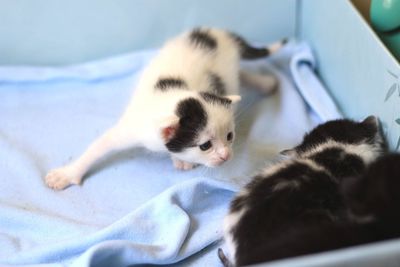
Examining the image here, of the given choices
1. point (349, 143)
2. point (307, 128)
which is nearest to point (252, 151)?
point (307, 128)

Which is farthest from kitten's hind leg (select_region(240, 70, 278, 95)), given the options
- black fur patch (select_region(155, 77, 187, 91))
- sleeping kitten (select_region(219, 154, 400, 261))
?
sleeping kitten (select_region(219, 154, 400, 261))

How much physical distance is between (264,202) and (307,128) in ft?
2.79

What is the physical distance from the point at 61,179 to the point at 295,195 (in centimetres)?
92

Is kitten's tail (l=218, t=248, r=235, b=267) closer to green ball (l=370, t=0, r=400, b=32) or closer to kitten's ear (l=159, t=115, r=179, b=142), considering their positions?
kitten's ear (l=159, t=115, r=179, b=142)

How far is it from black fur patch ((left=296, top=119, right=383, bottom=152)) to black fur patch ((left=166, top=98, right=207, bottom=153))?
32cm

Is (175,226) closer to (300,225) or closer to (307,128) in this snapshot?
(300,225)

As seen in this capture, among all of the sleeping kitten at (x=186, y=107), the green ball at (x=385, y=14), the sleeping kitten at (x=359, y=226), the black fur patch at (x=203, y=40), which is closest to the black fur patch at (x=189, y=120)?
the sleeping kitten at (x=186, y=107)

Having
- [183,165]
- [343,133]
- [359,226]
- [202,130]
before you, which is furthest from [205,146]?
[359,226]

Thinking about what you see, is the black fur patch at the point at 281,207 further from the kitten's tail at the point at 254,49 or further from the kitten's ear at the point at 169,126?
the kitten's tail at the point at 254,49

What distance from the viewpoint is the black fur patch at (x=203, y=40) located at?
6.85 feet

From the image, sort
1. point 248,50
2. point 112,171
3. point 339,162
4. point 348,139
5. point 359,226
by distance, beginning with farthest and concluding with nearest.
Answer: point 248,50
point 112,171
point 348,139
point 339,162
point 359,226

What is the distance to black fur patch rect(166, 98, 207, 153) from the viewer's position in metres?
1.70

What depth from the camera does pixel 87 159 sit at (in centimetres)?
193

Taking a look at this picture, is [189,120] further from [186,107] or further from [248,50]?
[248,50]
